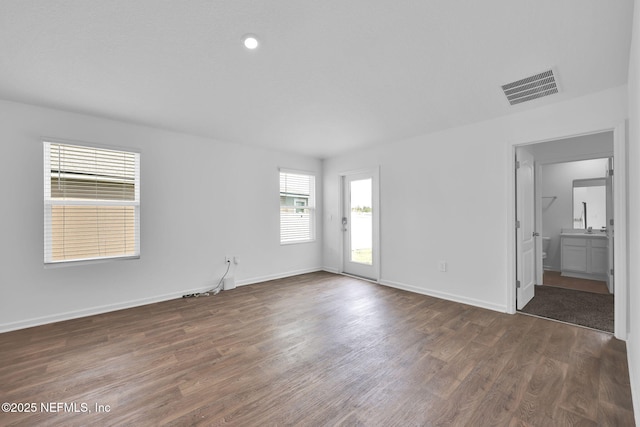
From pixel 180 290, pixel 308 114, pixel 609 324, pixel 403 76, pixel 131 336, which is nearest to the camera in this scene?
pixel 403 76

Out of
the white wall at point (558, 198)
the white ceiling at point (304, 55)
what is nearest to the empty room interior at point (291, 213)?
the white ceiling at point (304, 55)

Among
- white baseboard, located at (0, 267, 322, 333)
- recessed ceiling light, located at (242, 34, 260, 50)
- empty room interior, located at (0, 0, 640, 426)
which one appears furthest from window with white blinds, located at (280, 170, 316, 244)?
recessed ceiling light, located at (242, 34, 260, 50)

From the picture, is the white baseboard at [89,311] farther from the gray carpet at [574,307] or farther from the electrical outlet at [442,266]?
the gray carpet at [574,307]

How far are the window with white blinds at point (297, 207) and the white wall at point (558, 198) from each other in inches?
195

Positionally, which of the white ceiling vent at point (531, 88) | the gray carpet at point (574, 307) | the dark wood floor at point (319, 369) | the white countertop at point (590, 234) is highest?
the white ceiling vent at point (531, 88)

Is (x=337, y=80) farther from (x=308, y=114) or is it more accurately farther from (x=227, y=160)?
(x=227, y=160)

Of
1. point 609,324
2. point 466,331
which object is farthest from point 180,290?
point 609,324

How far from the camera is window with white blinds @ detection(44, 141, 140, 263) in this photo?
326 cm

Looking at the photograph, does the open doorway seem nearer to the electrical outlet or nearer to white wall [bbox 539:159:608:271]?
white wall [bbox 539:159:608:271]

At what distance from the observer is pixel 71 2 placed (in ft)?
5.46

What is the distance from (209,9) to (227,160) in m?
3.06

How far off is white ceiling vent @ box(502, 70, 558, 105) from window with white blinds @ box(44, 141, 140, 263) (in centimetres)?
455

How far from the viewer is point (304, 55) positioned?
2197 millimetres

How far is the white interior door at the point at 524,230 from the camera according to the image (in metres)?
3.46
